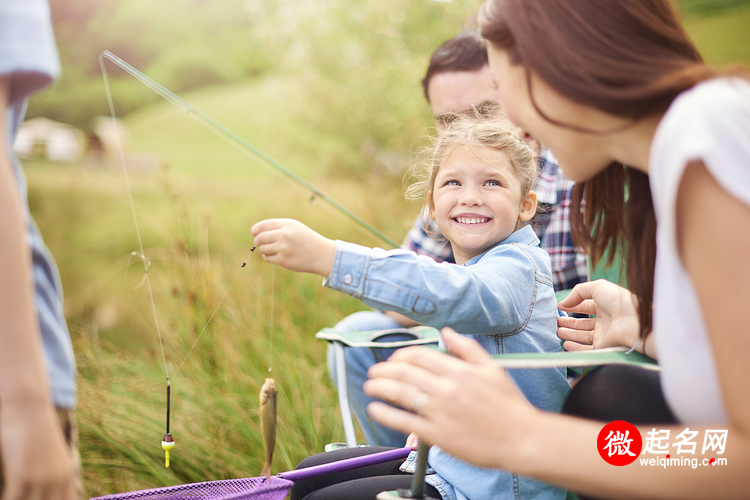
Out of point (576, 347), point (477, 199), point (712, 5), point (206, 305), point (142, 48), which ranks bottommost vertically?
point (206, 305)

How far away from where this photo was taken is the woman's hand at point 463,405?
88cm

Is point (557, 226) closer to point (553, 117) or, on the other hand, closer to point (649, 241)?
point (649, 241)

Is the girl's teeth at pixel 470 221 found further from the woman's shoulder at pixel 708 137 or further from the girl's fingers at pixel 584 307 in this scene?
the woman's shoulder at pixel 708 137

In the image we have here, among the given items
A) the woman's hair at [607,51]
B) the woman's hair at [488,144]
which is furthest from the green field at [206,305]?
the woman's hair at [488,144]

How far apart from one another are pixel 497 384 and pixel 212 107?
334 inches

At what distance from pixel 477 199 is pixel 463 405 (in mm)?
801

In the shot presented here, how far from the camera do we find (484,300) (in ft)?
4.39

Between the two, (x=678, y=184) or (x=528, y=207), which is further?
(x=528, y=207)

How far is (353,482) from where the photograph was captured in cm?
152

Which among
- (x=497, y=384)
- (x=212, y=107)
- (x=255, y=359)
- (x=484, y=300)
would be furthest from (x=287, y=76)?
(x=497, y=384)

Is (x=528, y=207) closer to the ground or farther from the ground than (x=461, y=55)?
closer to the ground

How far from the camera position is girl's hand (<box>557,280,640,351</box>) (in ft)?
4.59

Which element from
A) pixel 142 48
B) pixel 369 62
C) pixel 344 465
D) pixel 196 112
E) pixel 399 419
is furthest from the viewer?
pixel 142 48

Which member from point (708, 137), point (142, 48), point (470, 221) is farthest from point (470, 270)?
point (142, 48)
